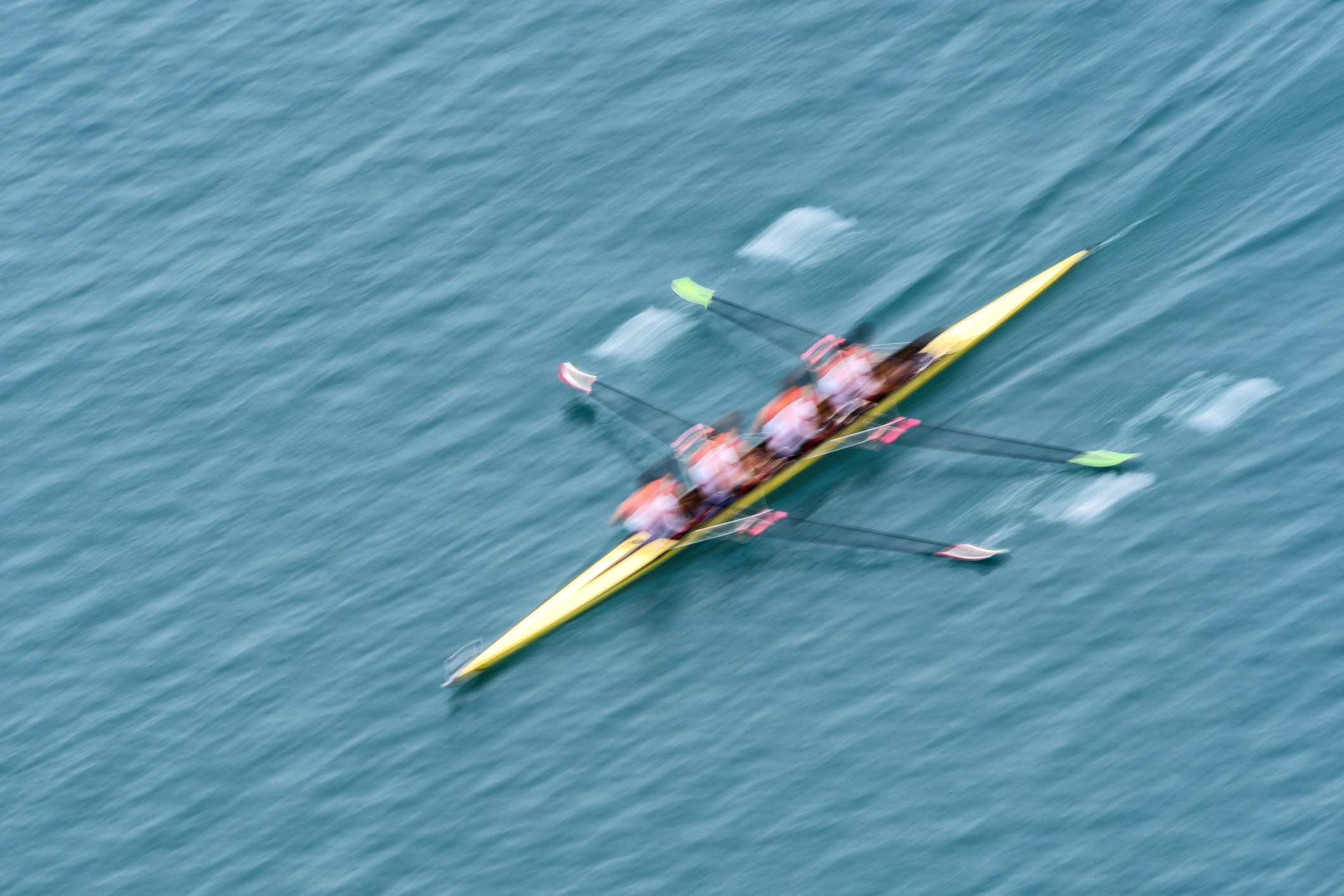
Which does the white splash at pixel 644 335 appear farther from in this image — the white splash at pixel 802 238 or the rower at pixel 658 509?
the rower at pixel 658 509

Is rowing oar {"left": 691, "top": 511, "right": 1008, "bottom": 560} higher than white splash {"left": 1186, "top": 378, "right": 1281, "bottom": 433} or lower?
higher

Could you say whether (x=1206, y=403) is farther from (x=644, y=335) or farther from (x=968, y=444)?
(x=644, y=335)

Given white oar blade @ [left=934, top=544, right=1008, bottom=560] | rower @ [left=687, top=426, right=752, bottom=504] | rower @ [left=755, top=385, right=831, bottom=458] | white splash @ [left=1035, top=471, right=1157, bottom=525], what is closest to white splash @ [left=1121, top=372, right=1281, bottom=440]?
white splash @ [left=1035, top=471, right=1157, bottom=525]

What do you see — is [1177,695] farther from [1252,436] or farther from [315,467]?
[315,467]

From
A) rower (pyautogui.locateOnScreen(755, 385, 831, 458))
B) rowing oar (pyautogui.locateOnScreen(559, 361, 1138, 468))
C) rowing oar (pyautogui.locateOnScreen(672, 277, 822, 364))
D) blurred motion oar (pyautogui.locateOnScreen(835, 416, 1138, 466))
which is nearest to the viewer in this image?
blurred motion oar (pyautogui.locateOnScreen(835, 416, 1138, 466))

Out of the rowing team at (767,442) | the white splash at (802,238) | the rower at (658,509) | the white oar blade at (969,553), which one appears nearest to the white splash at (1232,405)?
the white oar blade at (969,553)

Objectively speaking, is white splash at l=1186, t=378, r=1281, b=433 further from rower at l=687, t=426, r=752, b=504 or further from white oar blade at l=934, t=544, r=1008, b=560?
rower at l=687, t=426, r=752, b=504
